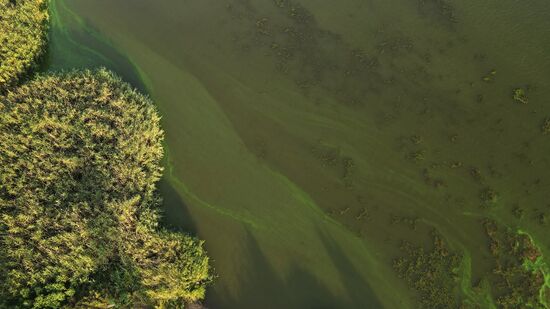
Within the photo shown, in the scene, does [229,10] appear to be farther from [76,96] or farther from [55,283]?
[55,283]

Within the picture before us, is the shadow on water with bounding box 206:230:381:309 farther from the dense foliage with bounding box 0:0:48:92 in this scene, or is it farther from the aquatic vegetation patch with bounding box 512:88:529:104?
the dense foliage with bounding box 0:0:48:92

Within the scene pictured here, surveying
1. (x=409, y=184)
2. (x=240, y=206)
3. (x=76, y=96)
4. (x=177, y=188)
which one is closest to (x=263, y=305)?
(x=240, y=206)

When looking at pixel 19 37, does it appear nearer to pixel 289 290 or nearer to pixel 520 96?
pixel 289 290

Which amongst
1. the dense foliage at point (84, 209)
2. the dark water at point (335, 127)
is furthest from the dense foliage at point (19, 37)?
the dense foliage at point (84, 209)

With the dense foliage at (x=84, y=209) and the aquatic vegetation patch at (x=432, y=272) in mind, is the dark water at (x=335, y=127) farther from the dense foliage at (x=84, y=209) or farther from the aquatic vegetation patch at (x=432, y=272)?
the dense foliage at (x=84, y=209)

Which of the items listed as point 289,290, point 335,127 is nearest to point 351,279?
point 289,290

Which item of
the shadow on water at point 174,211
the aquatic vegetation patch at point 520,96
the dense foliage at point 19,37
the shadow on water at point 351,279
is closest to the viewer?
the shadow on water at point 351,279
